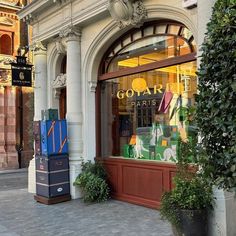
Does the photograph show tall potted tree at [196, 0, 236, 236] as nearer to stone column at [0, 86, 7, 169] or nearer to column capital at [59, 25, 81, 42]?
column capital at [59, 25, 81, 42]

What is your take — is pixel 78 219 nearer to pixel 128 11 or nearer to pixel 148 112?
pixel 148 112

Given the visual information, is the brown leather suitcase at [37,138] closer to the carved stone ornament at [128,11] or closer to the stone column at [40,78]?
the stone column at [40,78]

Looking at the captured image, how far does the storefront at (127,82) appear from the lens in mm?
7348

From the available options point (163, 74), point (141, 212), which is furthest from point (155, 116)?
point (141, 212)

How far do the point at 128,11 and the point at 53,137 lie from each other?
3241 millimetres

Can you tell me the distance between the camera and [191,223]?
16.7 feet

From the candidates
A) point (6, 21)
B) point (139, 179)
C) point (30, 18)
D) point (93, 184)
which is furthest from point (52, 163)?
point (6, 21)

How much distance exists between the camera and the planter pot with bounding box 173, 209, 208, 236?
16.7ft

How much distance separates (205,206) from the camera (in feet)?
17.2

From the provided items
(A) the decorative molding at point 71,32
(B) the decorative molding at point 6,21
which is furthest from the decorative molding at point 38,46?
(B) the decorative molding at point 6,21

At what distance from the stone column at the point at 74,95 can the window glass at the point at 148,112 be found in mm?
590

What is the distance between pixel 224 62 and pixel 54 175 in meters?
6.03

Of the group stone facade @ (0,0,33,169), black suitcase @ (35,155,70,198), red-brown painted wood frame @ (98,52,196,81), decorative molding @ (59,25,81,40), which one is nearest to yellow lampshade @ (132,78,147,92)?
red-brown painted wood frame @ (98,52,196,81)

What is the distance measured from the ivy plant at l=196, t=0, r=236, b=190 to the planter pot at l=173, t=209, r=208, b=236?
162cm
